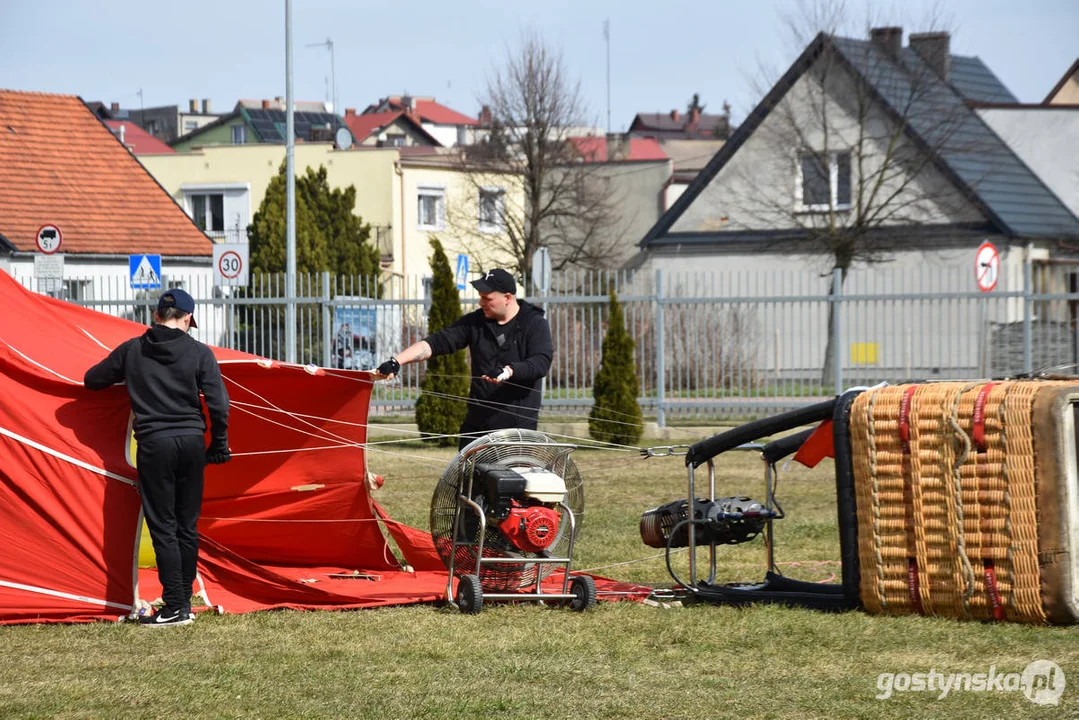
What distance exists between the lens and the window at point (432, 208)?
46125 mm

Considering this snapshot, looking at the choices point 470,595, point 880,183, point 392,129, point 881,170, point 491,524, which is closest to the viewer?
point 470,595

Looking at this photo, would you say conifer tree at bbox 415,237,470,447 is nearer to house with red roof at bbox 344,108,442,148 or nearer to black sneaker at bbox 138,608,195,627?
black sneaker at bbox 138,608,195,627

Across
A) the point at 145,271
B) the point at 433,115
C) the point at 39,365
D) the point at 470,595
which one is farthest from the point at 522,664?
the point at 433,115

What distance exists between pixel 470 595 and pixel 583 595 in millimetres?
620

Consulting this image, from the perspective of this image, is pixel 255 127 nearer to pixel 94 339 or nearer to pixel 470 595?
pixel 94 339

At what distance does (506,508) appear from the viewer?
25.6 ft

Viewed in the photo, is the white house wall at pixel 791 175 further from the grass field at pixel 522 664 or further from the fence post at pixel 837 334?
the grass field at pixel 522 664

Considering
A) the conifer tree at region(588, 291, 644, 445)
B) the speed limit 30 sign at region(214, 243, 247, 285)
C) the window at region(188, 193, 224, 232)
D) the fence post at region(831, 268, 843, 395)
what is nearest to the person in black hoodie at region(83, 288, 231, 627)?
the conifer tree at region(588, 291, 644, 445)

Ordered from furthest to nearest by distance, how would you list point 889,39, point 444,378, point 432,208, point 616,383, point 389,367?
1. point 432,208
2. point 889,39
3. point 616,383
4. point 444,378
5. point 389,367

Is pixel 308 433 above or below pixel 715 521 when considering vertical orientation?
above

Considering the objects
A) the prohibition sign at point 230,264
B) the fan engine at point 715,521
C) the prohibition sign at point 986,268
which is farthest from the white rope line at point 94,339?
the prohibition sign at point 986,268

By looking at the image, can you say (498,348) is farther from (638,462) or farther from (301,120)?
(301,120)

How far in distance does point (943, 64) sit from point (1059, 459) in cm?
2934

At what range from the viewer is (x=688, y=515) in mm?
7984
